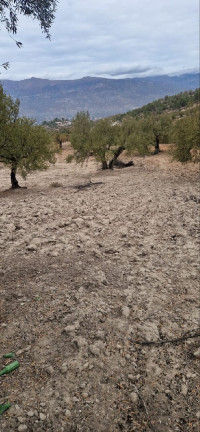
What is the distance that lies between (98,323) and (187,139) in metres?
25.4

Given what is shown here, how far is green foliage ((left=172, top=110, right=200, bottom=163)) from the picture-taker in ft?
91.2

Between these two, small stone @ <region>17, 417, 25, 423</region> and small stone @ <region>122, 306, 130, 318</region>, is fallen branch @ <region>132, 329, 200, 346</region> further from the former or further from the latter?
small stone @ <region>17, 417, 25, 423</region>

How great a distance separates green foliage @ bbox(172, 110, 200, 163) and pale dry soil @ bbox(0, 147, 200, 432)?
675 inches

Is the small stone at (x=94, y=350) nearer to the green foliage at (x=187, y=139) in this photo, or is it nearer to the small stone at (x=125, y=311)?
the small stone at (x=125, y=311)

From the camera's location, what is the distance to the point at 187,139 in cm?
2773

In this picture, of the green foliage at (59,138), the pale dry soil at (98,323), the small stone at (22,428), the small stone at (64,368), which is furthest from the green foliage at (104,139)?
the green foliage at (59,138)

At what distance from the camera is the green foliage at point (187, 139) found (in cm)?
2781

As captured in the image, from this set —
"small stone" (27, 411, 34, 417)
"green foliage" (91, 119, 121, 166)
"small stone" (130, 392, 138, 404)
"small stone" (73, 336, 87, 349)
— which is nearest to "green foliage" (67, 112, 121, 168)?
"green foliage" (91, 119, 121, 166)

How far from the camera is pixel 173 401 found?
492 centimetres

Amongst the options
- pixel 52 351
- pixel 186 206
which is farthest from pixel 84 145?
pixel 52 351

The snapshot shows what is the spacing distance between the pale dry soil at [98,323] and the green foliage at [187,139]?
17.2m

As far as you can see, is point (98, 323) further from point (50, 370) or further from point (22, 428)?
point (22, 428)

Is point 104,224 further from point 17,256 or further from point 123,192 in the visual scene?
point 123,192

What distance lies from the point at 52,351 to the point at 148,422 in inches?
88.4
